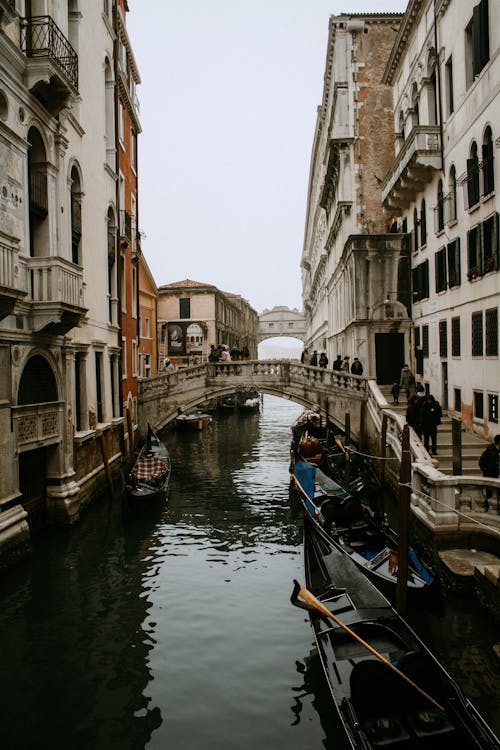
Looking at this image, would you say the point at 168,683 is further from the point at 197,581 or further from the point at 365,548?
the point at 365,548

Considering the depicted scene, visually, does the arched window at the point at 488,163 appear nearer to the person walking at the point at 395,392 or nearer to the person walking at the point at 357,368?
the person walking at the point at 395,392

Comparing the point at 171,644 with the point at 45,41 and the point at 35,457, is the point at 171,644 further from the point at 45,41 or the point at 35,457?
the point at 45,41

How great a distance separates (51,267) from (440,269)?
32.9 feet

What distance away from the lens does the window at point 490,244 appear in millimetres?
11297

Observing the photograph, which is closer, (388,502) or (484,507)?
(484,507)

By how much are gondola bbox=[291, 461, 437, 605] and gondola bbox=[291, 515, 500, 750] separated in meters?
1.02

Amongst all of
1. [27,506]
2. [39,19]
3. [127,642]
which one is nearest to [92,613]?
[127,642]

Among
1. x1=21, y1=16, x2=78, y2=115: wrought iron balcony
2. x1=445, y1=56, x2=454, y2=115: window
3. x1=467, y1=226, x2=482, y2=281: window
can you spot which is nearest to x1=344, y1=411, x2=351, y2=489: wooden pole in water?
x1=467, y1=226, x2=482, y2=281: window

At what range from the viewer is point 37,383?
10258mm

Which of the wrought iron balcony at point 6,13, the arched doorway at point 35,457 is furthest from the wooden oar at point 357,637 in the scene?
the wrought iron balcony at point 6,13

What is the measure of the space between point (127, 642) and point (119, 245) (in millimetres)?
11881

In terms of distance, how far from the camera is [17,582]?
879cm

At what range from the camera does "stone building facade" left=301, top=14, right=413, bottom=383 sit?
18.9 m

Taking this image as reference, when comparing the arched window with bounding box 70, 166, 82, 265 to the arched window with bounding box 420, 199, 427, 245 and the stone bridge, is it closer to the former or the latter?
the stone bridge
